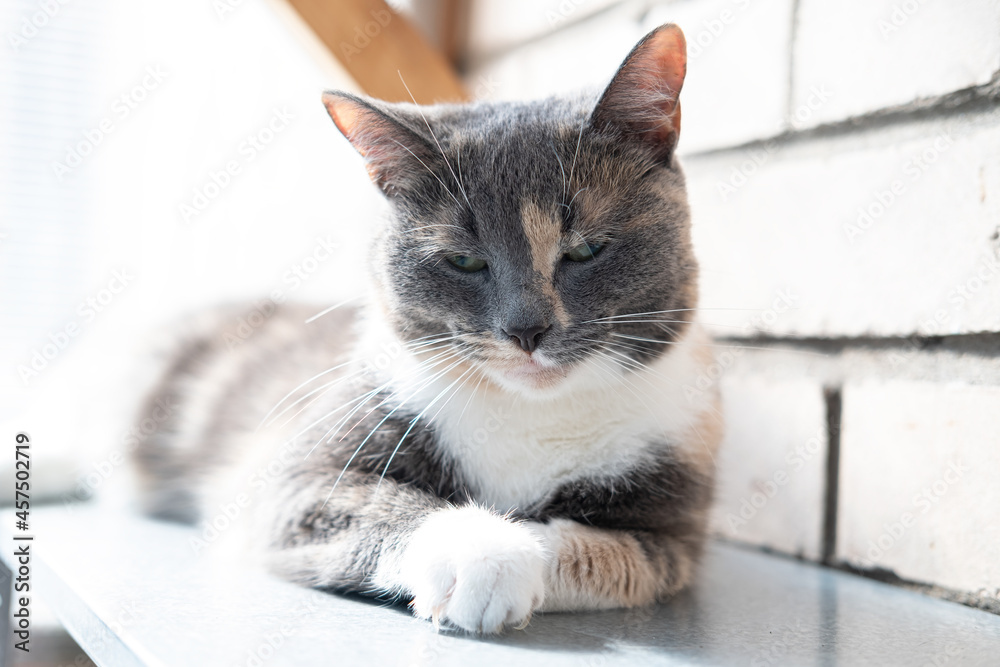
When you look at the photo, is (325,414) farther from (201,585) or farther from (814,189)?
(814,189)

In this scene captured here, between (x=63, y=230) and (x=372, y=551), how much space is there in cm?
145

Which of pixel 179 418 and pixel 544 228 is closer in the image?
pixel 544 228

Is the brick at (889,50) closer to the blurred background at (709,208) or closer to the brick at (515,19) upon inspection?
the blurred background at (709,208)

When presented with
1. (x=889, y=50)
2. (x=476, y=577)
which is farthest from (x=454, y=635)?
(x=889, y=50)

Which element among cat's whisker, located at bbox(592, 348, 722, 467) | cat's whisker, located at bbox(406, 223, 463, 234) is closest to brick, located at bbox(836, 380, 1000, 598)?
cat's whisker, located at bbox(592, 348, 722, 467)

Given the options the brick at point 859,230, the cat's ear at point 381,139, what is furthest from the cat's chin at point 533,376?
the brick at point 859,230

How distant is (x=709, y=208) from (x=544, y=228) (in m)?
0.73

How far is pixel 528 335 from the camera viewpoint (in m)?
0.96

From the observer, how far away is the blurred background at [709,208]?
1.20 m

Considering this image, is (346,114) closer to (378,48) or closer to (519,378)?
(519,378)

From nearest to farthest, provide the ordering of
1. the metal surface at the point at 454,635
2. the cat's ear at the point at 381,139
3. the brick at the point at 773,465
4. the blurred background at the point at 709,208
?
the metal surface at the point at 454,635 → the cat's ear at the point at 381,139 → the blurred background at the point at 709,208 → the brick at the point at 773,465

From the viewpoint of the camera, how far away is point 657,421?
1.17 metres

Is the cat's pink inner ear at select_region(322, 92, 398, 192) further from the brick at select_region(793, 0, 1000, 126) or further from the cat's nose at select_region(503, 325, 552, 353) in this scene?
the brick at select_region(793, 0, 1000, 126)

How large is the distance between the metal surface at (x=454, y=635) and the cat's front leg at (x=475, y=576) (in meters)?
0.03
